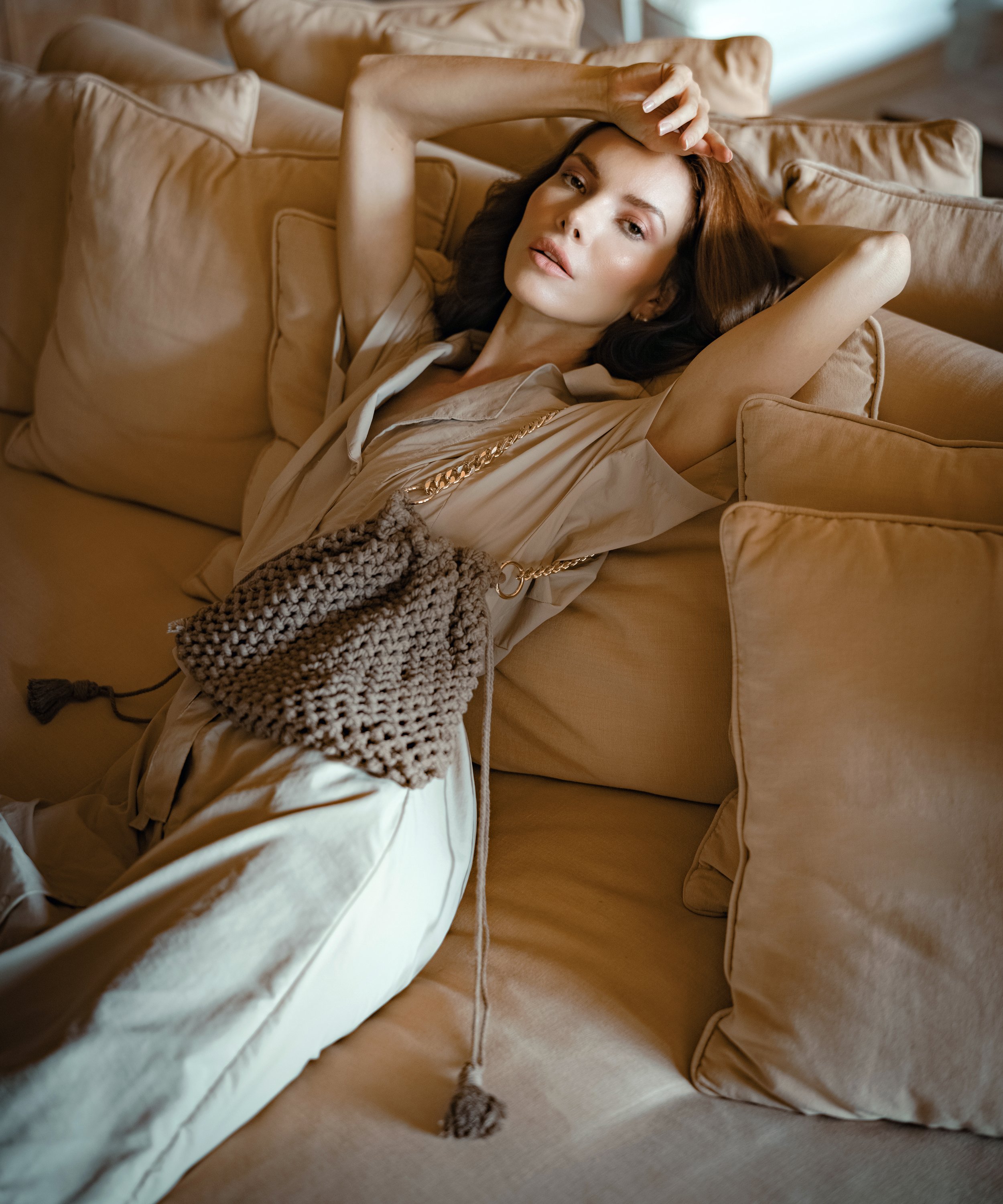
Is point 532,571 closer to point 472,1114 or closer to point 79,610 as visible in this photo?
point 472,1114

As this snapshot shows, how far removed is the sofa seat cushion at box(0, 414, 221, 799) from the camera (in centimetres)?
123

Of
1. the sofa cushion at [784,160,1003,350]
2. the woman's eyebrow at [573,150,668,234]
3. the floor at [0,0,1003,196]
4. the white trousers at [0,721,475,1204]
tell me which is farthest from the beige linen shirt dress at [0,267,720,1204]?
the floor at [0,0,1003,196]

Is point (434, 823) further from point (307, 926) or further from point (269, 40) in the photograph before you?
point (269, 40)

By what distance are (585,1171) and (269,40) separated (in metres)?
2.06

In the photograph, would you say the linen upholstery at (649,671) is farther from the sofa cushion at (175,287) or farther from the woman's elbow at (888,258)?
the sofa cushion at (175,287)

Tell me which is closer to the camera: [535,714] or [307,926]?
[307,926]

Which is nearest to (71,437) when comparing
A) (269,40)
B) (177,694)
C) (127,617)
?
(127,617)

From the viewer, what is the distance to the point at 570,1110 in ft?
2.71

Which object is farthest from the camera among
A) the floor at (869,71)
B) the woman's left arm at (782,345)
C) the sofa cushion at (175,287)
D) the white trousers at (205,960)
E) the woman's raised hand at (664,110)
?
the floor at (869,71)

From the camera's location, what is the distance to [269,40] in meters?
1.83

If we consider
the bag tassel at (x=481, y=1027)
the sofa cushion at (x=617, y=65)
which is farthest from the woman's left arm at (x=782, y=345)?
the sofa cushion at (x=617, y=65)

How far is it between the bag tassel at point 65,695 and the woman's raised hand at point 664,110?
40.9 inches

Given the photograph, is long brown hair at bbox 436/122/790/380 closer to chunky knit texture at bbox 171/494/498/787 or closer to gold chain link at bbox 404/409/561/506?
gold chain link at bbox 404/409/561/506

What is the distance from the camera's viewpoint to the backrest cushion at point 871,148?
137 centimetres
